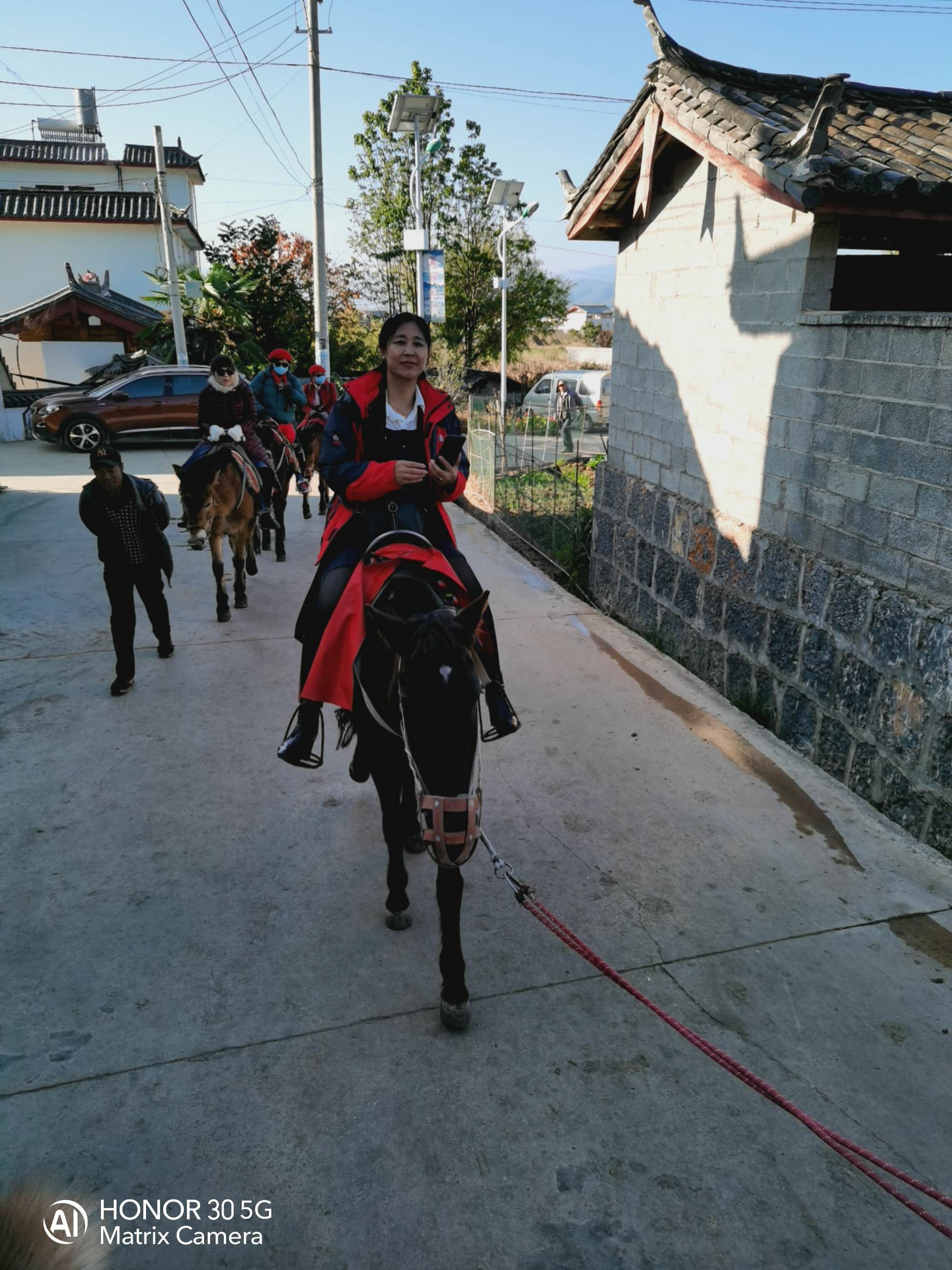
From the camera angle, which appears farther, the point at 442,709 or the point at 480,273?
the point at 480,273

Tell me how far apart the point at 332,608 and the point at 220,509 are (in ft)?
13.4

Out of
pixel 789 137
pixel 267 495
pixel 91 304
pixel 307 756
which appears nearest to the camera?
pixel 307 756

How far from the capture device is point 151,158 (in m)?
33.0

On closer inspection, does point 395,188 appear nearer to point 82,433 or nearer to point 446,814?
point 82,433

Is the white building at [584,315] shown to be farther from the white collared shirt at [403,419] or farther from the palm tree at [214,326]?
the white collared shirt at [403,419]

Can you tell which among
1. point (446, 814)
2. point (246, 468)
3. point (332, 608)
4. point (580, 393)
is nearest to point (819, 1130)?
point (446, 814)

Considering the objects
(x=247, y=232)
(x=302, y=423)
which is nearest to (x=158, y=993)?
(x=302, y=423)

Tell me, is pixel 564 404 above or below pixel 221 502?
above

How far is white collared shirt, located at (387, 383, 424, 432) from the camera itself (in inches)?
155


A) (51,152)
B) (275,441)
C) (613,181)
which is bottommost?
(275,441)

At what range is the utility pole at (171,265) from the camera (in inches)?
757

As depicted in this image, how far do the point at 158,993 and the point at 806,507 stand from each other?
4.44 metres

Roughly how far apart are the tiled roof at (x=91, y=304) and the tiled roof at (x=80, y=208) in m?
5.17

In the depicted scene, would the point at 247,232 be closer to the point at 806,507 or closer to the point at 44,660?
the point at 44,660
